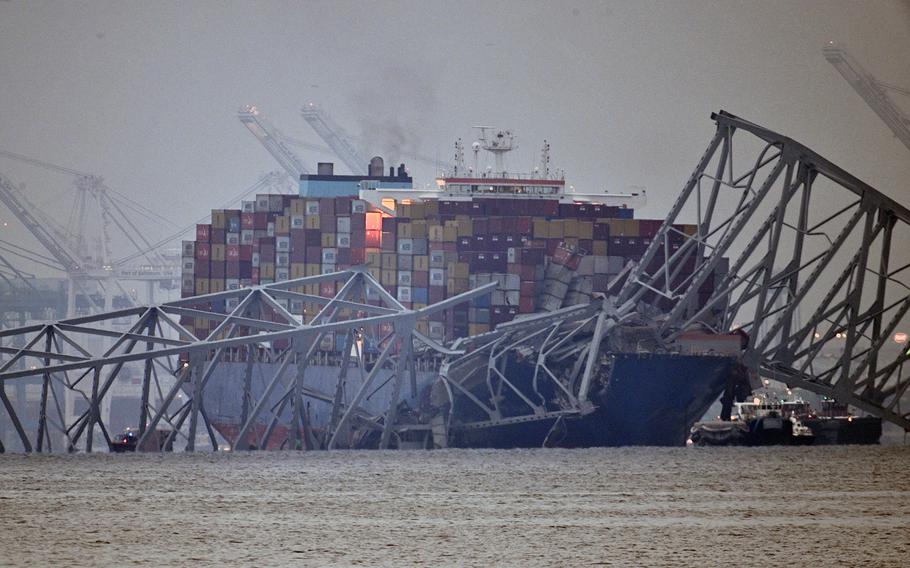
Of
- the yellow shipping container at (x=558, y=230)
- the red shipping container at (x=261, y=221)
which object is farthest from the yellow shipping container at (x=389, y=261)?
the red shipping container at (x=261, y=221)

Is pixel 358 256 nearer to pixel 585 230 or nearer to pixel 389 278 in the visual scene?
pixel 389 278

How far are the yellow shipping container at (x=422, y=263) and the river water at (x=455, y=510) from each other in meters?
37.3

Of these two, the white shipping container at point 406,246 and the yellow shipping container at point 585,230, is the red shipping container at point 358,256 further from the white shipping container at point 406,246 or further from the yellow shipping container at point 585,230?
the yellow shipping container at point 585,230

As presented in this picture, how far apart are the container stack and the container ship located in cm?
7

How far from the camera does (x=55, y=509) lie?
69.1 feet

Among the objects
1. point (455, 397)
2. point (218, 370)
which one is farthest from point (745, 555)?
point (218, 370)

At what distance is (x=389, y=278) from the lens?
2714 inches

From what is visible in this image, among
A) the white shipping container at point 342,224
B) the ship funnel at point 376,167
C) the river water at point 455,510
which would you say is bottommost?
the river water at point 455,510

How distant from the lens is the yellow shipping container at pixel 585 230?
212 feet

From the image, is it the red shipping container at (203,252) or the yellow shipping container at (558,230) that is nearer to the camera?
the yellow shipping container at (558,230)

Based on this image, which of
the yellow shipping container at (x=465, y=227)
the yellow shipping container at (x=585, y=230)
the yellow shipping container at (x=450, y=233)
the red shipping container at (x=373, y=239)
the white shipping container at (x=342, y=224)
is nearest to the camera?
the yellow shipping container at (x=585, y=230)

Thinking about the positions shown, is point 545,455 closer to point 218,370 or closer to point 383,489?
point 383,489

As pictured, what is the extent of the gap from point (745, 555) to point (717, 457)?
45.5 feet

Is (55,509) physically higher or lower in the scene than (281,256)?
lower
